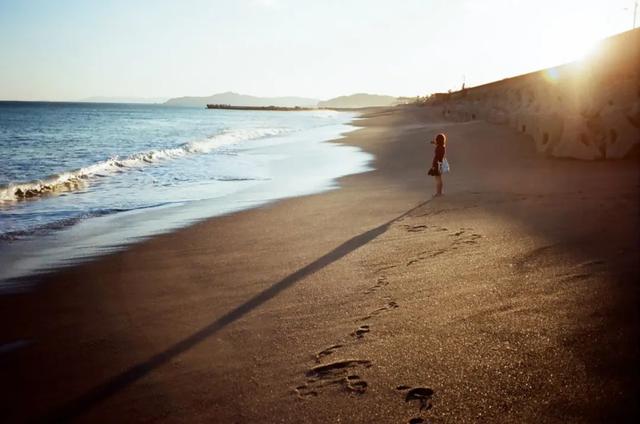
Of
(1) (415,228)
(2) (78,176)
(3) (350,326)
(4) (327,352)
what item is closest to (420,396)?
(4) (327,352)

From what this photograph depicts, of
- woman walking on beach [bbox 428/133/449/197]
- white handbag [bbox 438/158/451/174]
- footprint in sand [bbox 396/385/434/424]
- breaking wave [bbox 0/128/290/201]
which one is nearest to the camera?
footprint in sand [bbox 396/385/434/424]

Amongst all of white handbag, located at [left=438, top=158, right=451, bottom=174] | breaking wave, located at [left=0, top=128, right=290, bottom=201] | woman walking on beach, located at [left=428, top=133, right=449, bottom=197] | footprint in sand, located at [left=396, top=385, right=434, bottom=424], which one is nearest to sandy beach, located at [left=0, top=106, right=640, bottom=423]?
footprint in sand, located at [left=396, top=385, right=434, bottom=424]

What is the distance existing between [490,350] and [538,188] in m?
6.54

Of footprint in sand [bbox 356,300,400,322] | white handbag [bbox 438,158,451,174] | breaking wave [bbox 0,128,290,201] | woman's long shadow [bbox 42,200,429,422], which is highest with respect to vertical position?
white handbag [bbox 438,158,451,174]

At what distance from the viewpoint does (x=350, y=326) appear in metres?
3.63

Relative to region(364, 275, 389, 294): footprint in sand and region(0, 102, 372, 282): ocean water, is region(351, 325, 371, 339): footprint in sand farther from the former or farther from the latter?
region(0, 102, 372, 282): ocean water

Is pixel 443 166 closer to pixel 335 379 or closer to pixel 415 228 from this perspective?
pixel 415 228

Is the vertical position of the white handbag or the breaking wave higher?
the white handbag

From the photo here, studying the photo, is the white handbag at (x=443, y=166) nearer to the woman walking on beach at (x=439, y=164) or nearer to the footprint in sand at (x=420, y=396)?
the woman walking on beach at (x=439, y=164)

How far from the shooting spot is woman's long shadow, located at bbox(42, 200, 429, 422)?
2820 mm

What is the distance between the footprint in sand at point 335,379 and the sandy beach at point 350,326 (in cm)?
1

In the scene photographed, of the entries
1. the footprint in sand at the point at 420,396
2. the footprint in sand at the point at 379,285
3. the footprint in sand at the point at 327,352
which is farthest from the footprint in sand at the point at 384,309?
the footprint in sand at the point at 420,396

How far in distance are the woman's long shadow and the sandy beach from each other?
2cm

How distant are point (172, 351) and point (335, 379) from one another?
51.9 inches
